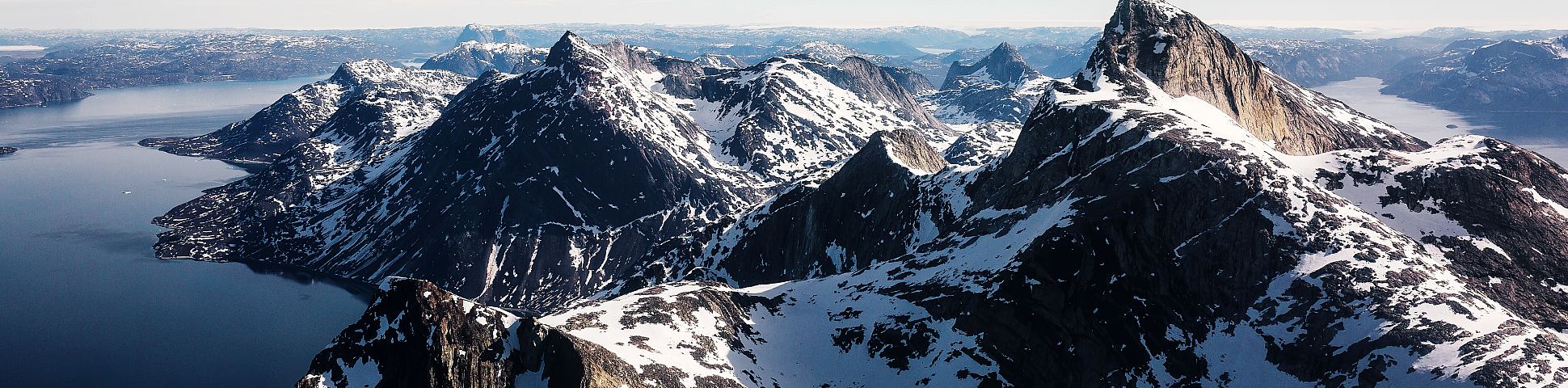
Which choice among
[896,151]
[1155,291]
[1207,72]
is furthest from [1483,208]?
[896,151]

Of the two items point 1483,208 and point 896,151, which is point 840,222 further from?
point 1483,208

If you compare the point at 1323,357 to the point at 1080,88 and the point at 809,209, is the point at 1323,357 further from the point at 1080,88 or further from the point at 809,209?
the point at 809,209

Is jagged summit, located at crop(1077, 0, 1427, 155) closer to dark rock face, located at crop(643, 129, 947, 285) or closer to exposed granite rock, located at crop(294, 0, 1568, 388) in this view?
exposed granite rock, located at crop(294, 0, 1568, 388)

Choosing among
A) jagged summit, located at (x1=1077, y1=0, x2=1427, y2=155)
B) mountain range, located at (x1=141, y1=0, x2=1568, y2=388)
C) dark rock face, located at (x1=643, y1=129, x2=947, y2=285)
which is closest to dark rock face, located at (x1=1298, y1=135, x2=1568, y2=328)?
mountain range, located at (x1=141, y1=0, x2=1568, y2=388)

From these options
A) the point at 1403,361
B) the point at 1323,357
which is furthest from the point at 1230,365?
the point at 1403,361

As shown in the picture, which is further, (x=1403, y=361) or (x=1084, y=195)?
(x=1084, y=195)

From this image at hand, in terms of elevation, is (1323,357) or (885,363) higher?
(1323,357)

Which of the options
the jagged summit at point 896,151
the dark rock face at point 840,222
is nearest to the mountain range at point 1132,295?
the dark rock face at point 840,222

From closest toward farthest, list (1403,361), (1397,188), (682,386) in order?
(1403,361)
(682,386)
(1397,188)
